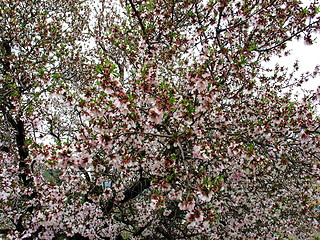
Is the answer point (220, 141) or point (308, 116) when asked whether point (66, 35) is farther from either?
point (308, 116)

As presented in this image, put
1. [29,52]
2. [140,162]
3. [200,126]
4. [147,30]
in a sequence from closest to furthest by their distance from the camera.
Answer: [200,126] < [140,162] < [147,30] < [29,52]

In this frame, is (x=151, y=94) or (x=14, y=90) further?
(x=14, y=90)

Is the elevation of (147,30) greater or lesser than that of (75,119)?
greater

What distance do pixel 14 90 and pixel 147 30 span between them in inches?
147

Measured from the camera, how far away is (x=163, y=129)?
405 cm

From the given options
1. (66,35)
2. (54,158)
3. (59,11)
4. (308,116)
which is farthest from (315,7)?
(59,11)

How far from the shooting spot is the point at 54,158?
2982 mm

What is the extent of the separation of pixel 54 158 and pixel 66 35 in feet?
19.5

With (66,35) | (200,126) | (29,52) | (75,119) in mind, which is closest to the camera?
(200,126)

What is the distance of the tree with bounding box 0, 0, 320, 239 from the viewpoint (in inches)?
129

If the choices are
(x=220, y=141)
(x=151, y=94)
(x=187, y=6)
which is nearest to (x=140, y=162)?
(x=151, y=94)

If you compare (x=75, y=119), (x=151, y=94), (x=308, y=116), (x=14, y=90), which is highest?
(x=75, y=119)

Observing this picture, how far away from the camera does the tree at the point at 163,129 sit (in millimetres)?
3287

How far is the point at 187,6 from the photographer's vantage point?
5137 mm
